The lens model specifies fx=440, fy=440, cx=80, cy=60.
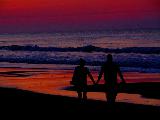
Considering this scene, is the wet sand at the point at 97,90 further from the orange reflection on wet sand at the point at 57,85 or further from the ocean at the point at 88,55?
the ocean at the point at 88,55

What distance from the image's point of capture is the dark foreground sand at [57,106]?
1239cm

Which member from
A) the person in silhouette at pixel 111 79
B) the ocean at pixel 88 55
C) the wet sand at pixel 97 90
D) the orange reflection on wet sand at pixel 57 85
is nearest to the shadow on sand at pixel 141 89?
the wet sand at pixel 97 90

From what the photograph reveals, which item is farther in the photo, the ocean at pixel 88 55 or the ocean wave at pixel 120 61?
the ocean at pixel 88 55

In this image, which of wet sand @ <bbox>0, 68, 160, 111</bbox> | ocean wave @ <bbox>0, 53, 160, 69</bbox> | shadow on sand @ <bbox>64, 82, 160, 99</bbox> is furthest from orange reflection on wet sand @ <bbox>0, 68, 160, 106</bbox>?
ocean wave @ <bbox>0, 53, 160, 69</bbox>

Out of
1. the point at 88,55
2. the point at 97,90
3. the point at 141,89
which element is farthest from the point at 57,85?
the point at 88,55

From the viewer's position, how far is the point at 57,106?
13578 mm

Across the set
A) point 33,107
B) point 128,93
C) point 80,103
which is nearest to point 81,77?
point 80,103

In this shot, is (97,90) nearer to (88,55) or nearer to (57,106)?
(57,106)

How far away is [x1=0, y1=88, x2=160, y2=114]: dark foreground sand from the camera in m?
12.4

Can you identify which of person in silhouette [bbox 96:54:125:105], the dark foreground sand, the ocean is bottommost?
the ocean

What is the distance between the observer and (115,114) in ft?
38.3

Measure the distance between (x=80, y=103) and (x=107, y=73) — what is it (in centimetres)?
229

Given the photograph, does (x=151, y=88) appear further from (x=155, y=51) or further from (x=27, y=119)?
(x=155, y=51)

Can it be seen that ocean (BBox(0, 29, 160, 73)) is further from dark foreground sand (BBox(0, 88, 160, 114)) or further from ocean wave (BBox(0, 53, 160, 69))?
dark foreground sand (BBox(0, 88, 160, 114))
